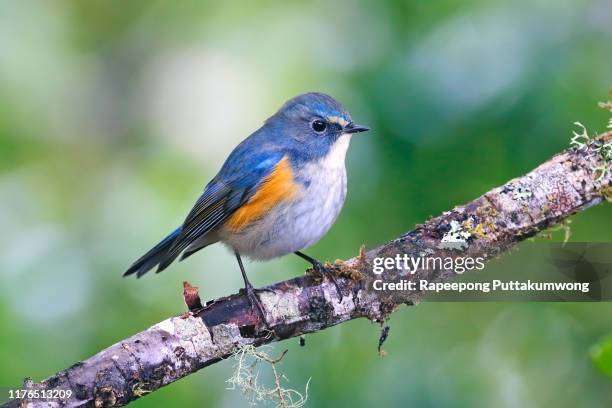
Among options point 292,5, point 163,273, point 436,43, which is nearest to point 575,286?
point 436,43

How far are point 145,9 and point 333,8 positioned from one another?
139 centimetres

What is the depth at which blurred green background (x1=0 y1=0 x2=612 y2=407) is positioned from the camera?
3895 mm

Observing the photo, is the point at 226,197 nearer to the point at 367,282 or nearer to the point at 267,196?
the point at 267,196

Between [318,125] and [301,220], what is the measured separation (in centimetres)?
69

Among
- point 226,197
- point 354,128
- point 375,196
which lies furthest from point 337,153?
point 226,197

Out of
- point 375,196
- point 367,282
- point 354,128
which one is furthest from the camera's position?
point 354,128

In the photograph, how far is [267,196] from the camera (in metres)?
4.11

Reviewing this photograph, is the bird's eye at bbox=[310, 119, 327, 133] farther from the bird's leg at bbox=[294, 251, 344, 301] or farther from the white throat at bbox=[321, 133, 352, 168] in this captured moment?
the bird's leg at bbox=[294, 251, 344, 301]

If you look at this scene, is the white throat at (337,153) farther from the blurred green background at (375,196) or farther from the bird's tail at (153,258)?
the bird's tail at (153,258)

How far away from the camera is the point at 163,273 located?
4.33m

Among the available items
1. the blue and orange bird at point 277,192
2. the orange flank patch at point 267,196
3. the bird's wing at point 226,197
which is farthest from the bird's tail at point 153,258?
the orange flank patch at point 267,196

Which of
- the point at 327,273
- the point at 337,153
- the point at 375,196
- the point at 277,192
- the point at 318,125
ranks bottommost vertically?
the point at 327,273

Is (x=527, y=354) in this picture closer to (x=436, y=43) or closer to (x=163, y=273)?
(x=436, y=43)

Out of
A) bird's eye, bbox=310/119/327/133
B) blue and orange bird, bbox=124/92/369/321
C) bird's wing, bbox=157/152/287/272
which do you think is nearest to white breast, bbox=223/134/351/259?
blue and orange bird, bbox=124/92/369/321
